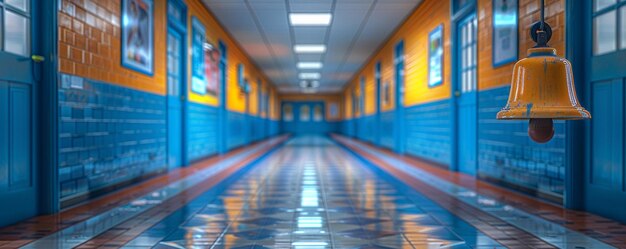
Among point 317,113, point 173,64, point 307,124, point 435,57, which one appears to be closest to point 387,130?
point 435,57

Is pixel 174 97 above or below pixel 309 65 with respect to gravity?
below

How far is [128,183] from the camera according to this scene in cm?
605

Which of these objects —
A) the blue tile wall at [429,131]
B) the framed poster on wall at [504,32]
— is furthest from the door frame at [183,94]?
the framed poster on wall at [504,32]

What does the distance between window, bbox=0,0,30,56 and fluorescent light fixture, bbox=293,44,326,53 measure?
404 inches

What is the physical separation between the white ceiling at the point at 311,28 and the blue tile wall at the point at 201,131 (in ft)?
6.20

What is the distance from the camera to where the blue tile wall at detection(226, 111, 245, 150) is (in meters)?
13.4

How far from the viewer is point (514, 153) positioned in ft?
18.4

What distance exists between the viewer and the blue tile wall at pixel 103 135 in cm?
445

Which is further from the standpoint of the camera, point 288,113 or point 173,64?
point 288,113

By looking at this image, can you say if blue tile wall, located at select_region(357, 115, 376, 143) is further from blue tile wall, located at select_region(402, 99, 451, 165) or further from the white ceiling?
blue tile wall, located at select_region(402, 99, 451, 165)

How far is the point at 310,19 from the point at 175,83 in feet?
10.4

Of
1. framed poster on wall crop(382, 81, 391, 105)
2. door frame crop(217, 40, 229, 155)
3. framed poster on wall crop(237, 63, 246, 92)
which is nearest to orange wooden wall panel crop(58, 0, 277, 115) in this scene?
door frame crop(217, 40, 229, 155)

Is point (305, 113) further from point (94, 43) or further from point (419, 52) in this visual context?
point (94, 43)

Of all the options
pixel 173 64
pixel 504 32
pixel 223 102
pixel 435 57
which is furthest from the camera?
pixel 223 102
